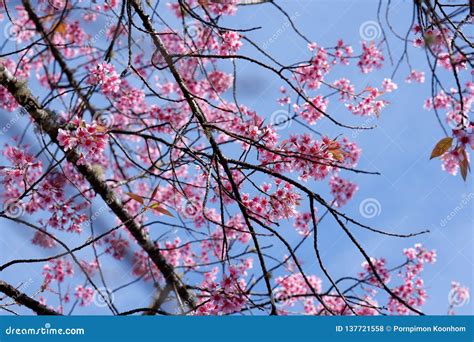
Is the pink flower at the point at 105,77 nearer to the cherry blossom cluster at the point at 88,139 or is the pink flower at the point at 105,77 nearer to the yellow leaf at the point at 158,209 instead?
the cherry blossom cluster at the point at 88,139

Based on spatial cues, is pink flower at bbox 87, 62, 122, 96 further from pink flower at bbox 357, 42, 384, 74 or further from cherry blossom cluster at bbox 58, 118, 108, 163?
pink flower at bbox 357, 42, 384, 74

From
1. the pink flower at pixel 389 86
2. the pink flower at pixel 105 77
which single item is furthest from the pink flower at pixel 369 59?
the pink flower at pixel 105 77

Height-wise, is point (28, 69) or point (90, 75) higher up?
point (28, 69)

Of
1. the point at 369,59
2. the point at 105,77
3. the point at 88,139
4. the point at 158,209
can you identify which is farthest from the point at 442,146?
the point at 369,59

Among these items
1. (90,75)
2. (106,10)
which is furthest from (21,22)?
(90,75)

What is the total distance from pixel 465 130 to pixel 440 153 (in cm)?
20

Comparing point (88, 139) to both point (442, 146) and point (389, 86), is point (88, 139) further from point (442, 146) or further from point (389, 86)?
point (389, 86)

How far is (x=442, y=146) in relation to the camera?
2414 millimetres

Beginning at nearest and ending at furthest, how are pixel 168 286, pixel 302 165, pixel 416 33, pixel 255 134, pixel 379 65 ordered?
pixel 302 165 → pixel 255 134 → pixel 416 33 → pixel 168 286 → pixel 379 65

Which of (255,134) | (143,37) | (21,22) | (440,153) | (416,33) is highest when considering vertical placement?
(21,22)

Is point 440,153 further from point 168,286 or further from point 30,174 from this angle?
point 30,174

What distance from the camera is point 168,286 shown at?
15.3ft

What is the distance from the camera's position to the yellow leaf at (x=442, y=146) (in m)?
2.40

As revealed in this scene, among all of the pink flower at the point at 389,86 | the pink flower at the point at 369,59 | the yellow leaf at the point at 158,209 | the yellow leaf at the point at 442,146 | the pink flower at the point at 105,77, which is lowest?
the yellow leaf at the point at 442,146
